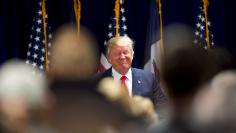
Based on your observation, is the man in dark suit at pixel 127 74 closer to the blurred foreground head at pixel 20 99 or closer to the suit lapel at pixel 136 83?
the suit lapel at pixel 136 83

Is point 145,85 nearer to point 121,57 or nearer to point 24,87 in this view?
point 121,57

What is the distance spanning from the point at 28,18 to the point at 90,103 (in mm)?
5105

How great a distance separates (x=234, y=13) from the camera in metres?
6.98

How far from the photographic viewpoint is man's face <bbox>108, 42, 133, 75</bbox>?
15.6 ft

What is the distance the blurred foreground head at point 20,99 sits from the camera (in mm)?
1860

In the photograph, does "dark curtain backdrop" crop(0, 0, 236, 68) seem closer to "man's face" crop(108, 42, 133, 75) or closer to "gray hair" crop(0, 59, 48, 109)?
"man's face" crop(108, 42, 133, 75)

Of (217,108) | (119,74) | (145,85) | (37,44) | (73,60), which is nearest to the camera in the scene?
(217,108)

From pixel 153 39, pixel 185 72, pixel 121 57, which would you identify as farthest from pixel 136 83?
pixel 185 72

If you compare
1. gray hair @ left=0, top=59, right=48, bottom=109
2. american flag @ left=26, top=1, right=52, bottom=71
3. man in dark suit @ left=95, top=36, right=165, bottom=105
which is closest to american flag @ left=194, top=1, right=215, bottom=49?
american flag @ left=26, top=1, right=52, bottom=71

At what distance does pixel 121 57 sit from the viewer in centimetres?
477

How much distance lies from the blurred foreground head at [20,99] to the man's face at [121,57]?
2.81 m

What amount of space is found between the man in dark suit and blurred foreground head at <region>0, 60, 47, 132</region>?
262 cm

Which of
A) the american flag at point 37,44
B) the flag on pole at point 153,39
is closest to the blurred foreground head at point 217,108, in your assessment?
the flag on pole at point 153,39

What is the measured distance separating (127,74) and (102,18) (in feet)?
7.43
